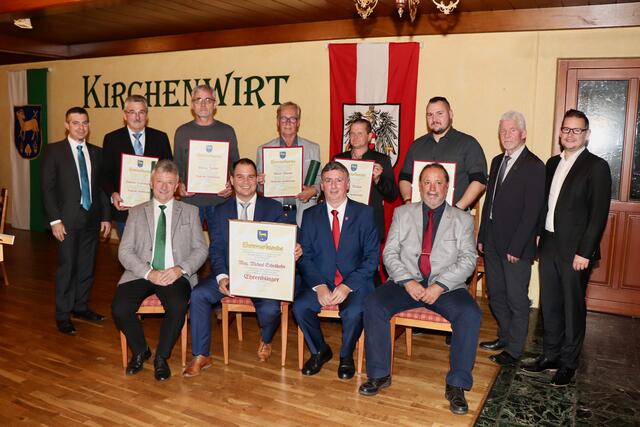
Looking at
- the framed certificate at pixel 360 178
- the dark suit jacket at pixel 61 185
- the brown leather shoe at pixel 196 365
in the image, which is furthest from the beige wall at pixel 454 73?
the brown leather shoe at pixel 196 365

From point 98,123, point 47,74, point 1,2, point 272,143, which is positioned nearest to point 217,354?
point 272,143

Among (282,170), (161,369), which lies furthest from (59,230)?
(282,170)

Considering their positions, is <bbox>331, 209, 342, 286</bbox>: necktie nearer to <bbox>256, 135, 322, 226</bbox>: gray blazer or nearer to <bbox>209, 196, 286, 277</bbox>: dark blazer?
<bbox>209, 196, 286, 277</bbox>: dark blazer

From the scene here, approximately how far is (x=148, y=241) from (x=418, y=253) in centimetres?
184

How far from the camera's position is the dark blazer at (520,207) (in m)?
3.67

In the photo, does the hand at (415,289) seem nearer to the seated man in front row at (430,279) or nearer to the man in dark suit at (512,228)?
the seated man in front row at (430,279)

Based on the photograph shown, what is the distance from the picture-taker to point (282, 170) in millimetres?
4391

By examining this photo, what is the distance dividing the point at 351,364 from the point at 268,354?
25.6 inches

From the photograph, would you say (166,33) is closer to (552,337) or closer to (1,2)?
(1,2)

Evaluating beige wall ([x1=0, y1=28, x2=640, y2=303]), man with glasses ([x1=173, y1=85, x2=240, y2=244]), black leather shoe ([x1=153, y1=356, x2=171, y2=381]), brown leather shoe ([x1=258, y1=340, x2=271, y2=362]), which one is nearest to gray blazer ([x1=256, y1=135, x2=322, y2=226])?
man with glasses ([x1=173, y1=85, x2=240, y2=244])

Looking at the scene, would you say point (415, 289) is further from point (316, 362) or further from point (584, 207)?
point (584, 207)

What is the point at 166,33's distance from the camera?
22.8ft

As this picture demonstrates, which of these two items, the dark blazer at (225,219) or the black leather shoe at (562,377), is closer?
the black leather shoe at (562,377)

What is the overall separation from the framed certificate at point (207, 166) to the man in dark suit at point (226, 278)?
0.45m
